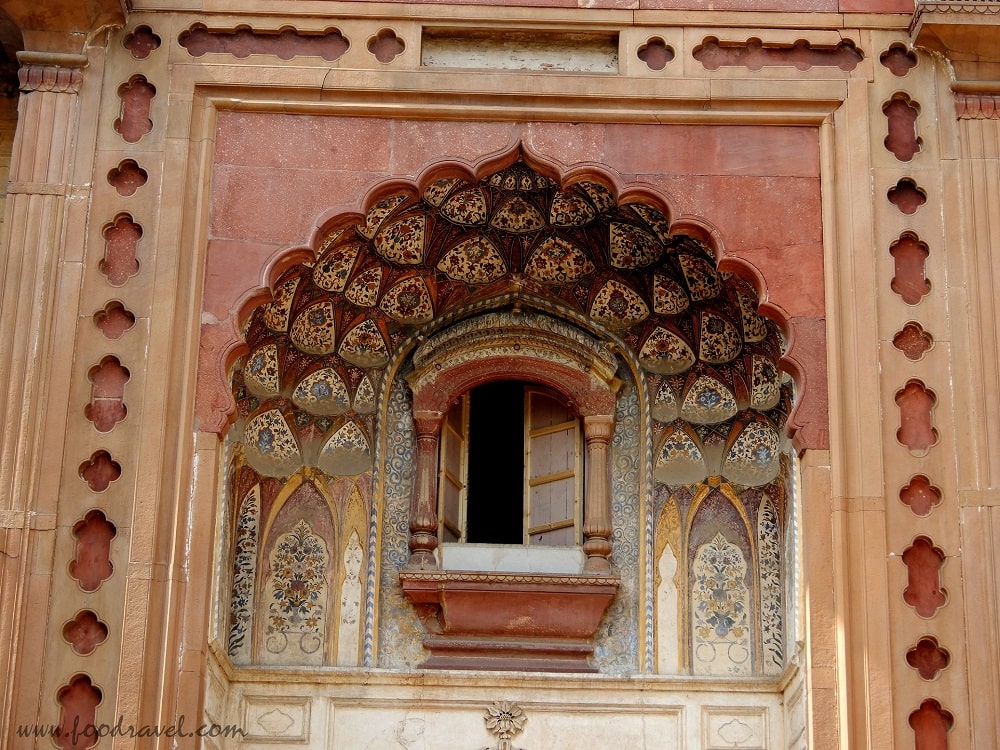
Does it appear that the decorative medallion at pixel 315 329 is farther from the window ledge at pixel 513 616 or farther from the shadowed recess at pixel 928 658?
the shadowed recess at pixel 928 658

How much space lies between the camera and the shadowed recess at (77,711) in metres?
8.82

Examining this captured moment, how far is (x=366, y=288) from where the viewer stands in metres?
10.8

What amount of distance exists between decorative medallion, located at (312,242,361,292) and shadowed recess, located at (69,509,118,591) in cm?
194

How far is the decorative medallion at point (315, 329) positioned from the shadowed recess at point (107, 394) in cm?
131

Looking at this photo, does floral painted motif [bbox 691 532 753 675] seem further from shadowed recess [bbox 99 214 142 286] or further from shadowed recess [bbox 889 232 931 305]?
shadowed recess [bbox 99 214 142 286]

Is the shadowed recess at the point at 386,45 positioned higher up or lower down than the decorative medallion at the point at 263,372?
higher up

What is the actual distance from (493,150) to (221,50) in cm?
162

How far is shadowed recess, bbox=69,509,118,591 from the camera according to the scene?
9125 millimetres

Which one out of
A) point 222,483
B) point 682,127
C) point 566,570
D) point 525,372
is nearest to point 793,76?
point 682,127

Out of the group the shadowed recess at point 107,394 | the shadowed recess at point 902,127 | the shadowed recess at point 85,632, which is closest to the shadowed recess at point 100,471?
the shadowed recess at point 107,394

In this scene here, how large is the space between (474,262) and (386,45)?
1.43 m

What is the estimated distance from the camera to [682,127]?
1005cm

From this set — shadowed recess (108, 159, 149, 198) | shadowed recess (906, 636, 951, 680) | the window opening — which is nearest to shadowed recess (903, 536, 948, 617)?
shadowed recess (906, 636, 951, 680)

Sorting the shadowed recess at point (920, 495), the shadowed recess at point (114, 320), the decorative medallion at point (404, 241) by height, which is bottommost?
the shadowed recess at point (920, 495)
